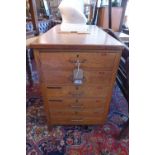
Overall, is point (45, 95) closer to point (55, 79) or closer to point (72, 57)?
point (55, 79)

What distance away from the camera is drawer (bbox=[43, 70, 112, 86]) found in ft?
2.64

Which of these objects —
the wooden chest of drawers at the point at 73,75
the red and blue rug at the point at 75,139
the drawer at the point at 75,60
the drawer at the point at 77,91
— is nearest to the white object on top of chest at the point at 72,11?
the wooden chest of drawers at the point at 73,75

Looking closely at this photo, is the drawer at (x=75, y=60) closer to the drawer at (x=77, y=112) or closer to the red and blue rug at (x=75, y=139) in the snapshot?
the drawer at (x=77, y=112)

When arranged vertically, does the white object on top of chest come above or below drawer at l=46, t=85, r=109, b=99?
above

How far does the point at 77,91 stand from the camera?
885 millimetres

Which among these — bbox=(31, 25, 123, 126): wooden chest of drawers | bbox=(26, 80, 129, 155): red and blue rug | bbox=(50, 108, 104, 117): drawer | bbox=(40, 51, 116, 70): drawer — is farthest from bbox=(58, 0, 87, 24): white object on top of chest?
bbox=(26, 80, 129, 155): red and blue rug

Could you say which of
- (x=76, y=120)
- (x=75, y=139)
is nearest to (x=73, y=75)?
(x=76, y=120)

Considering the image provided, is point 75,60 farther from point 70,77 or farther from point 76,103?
point 76,103

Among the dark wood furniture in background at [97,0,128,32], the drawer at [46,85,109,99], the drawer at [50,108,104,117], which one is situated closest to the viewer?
the drawer at [46,85,109,99]

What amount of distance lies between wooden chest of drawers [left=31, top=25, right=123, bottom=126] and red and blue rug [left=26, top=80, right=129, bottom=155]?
9 cm

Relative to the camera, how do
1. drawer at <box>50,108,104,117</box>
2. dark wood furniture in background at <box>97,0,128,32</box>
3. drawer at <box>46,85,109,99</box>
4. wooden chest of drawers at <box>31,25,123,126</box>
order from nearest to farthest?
wooden chest of drawers at <box>31,25,123,126</box>, drawer at <box>46,85,109,99</box>, drawer at <box>50,108,104,117</box>, dark wood furniture in background at <box>97,0,128,32</box>

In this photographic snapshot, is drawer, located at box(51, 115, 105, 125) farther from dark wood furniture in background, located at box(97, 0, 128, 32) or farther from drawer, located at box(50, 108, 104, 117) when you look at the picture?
dark wood furniture in background, located at box(97, 0, 128, 32)

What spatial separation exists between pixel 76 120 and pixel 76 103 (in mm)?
179
